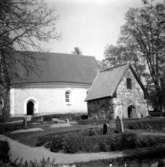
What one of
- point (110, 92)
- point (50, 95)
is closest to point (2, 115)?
point (50, 95)

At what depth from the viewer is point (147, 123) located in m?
21.7

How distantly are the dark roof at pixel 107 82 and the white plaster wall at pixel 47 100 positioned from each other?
8777 mm

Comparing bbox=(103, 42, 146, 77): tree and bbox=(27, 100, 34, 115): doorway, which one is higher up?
bbox=(103, 42, 146, 77): tree

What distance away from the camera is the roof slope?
2761 cm

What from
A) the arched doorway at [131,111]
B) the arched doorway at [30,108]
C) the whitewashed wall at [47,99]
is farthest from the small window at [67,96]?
the arched doorway at [131,111]

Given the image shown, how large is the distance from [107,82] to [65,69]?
45.6ft

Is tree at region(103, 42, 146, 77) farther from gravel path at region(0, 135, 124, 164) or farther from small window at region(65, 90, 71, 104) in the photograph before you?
gravel path at region(0, 135, 124, 164)

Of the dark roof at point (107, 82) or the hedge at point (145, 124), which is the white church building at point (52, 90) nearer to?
the dark roof at point (107, 82)

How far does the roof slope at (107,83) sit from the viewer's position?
27609 millimetres

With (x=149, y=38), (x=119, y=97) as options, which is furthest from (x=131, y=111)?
(x=149, y=38)

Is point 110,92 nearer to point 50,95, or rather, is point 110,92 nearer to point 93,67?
point 50,95

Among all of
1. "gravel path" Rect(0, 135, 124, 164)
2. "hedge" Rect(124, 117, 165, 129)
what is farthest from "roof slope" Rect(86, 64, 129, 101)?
"gravel path" Rect(0, 135, 124, 164)

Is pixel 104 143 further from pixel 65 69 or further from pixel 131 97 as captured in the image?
pixel 65 69

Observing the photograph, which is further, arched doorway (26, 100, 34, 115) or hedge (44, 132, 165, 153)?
arched doorway (26, 100, 34, 115)
